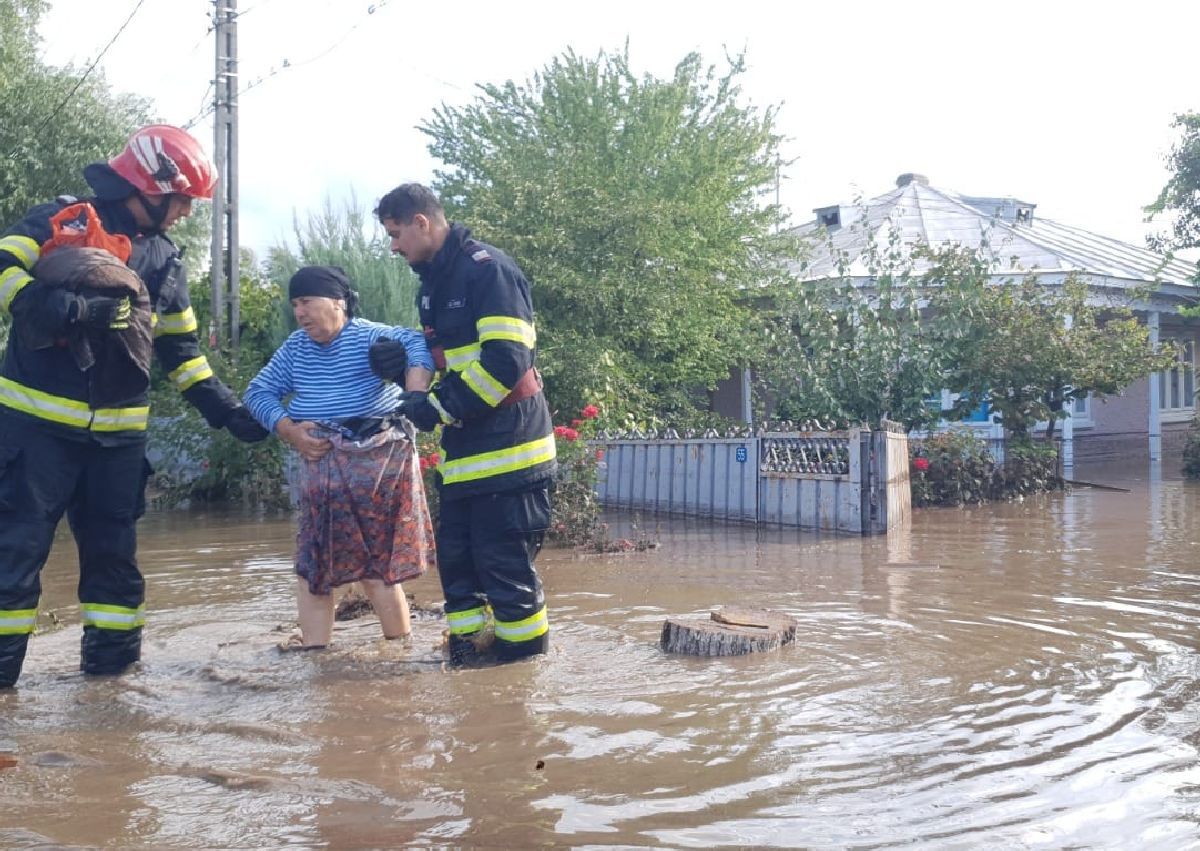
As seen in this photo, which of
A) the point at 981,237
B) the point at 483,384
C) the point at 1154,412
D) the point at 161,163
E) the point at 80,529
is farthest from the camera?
the point at 1154,412

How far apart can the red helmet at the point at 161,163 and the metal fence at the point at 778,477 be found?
21.0 feet

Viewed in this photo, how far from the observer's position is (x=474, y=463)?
5.06 meters

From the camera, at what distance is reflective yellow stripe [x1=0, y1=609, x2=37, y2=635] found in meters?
4.72

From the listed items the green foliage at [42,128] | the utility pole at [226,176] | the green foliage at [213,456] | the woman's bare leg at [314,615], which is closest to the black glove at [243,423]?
the woman's bare leg at [314,615]

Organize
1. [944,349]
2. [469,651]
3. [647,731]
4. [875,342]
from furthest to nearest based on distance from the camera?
[944,349] < [875,342] < [469,651] < [647,731]

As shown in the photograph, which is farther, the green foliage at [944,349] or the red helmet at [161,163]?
the green foliage at [944,349]

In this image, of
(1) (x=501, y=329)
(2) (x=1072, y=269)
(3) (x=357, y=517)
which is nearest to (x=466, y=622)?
(3) (x=357, y=517)

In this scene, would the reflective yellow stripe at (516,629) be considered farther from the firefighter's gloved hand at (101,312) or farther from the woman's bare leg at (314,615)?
the firefighter's gloved hand at (101,312)

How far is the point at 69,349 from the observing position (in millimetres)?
4734

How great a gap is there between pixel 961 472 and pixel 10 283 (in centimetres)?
1030

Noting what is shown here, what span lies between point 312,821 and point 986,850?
1.74 meters

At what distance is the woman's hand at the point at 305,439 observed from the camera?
5.24 meters

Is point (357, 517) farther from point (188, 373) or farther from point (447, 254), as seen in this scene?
point (447, 254)

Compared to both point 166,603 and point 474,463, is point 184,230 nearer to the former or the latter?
point 166,603
